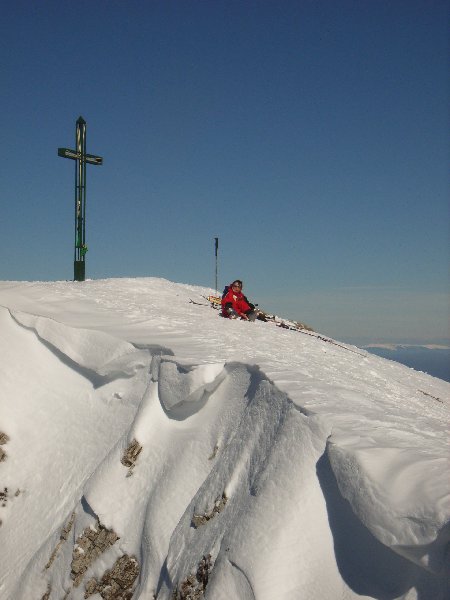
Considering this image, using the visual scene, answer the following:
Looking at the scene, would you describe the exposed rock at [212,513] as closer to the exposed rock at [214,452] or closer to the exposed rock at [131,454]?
the exposed rock at [214,452]

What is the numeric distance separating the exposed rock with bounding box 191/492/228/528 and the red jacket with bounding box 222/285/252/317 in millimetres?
7912

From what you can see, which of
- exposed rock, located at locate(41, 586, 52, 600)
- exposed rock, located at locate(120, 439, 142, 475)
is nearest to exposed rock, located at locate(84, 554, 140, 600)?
exposed rock, located at locate(41, 586, 52, 600)

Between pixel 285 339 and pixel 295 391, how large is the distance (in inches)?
210

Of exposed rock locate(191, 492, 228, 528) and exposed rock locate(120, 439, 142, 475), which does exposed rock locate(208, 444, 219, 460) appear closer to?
exposed rock locate(191, 492, 228, 528)

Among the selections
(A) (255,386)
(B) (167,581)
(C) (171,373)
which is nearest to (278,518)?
(B) (167,581)

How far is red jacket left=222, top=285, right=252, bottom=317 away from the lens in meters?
12.4

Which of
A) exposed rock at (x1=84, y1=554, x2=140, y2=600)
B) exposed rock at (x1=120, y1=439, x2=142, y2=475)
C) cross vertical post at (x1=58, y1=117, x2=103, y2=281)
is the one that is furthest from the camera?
cross vertical post at (x1=58, y1=117, x2=103, y2=281)

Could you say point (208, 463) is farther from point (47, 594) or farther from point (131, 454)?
point (47, 594)

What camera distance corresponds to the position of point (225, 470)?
4816mm

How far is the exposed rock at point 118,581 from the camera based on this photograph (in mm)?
4902

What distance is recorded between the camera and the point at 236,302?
12.6 metres

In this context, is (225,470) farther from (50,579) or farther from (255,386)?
(50,579)

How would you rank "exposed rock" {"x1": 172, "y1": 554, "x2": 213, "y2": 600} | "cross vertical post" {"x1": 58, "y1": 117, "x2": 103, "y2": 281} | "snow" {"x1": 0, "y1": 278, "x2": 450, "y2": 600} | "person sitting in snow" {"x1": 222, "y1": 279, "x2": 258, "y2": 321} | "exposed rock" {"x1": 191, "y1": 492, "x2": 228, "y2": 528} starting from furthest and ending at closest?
1. "cross vertical post" {"x1": 58, "y1": 117, "x2": 103, "y2": 281}
2. "person sitting in snow" {"x1": 222, "y1": 279, "x2": 258, "y2": 321}
3. "exposed rock" {"x1": 191, "y1": 492, "x2": 228, "y2": 528}
4. "exposed rock" {"x1": 172, "y1": 554, "x2": 213, "y2": 600}
5. "snow" {"x1": 0, "y1": 278, "x2": 450, "y2": 600}

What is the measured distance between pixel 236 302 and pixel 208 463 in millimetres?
7572
